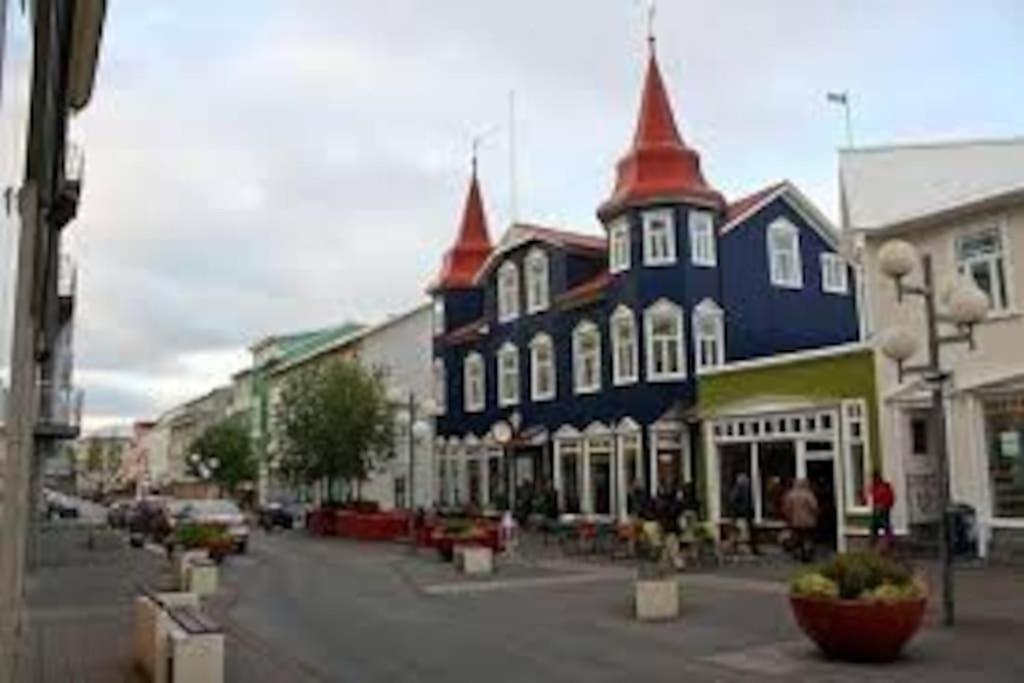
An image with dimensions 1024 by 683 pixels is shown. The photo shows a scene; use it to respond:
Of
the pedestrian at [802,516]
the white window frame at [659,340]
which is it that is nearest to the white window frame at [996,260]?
the pedestrian at [802,516]

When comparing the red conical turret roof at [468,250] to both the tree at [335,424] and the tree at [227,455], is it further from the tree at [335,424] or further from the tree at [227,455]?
the tree at [227,455]

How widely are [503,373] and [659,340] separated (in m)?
9.83

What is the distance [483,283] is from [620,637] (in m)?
33.9

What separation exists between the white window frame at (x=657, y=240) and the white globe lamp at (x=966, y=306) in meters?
22.0

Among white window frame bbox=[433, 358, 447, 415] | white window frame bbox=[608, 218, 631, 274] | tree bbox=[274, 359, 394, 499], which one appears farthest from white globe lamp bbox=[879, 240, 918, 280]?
white window frame bbox=[433, 358, 447, 415]

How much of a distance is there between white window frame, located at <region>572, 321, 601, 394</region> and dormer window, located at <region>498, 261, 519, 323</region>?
4.63 meters

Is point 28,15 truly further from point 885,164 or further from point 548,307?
point 548,307

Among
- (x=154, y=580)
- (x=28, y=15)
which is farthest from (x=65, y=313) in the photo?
(x=28, y=15)

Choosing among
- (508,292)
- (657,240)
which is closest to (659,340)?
(657,240)

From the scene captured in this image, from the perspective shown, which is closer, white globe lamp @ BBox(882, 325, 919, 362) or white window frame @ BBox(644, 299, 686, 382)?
white globe lamp @ BBox(882, 325, 919, 362)

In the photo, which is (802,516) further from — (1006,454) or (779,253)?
(779,253)

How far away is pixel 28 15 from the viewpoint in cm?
667

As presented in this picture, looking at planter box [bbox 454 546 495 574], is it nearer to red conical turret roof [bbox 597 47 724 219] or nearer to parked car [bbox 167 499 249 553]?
parked car [bbox 167 499 249 553]

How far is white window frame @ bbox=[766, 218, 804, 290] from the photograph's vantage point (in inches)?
1545
